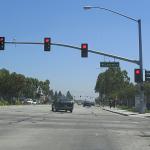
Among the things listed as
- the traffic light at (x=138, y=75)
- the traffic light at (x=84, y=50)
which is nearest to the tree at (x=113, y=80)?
the traffic light at (x=138, y=75)

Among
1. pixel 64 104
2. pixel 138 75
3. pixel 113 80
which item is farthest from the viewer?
pixel 113 80

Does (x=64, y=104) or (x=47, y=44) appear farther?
(x=64, y=104)

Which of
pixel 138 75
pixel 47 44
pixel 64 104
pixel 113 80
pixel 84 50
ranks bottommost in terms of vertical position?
pixel 64 104

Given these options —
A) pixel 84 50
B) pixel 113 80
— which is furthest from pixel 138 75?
pixel 113 80

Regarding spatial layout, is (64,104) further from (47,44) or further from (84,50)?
(47,44)

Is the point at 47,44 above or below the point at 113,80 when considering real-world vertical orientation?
below

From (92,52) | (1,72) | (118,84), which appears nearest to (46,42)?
(92,52)

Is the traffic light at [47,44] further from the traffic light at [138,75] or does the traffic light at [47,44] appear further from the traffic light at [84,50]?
the traffic light at [138,75]

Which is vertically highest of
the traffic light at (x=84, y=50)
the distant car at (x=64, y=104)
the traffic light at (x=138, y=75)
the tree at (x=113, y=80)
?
the tree at (x=113, y=80)

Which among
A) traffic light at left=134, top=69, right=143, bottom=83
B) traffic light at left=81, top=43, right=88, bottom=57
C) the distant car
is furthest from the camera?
the distant car

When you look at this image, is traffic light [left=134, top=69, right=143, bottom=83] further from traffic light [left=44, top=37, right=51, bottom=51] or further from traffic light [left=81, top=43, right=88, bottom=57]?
traffic light [left=44, top=37, right=51, bottom=51]

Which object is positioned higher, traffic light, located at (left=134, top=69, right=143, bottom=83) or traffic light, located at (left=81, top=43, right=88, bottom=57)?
traffic light, located at (left=81, top=43, right=88, bottom=57)

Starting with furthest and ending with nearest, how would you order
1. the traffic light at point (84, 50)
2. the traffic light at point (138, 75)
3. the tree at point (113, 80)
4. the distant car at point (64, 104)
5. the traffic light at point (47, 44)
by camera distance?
the tree at point (113, 80) < the distant car at point (64, 104) < the traffic light at point (138, 75) < the traffic light at point (84, 50) < the traffic light at point (47, 44)

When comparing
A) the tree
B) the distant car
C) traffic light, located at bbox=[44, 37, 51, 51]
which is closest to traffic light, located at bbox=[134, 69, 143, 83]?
the distant car
